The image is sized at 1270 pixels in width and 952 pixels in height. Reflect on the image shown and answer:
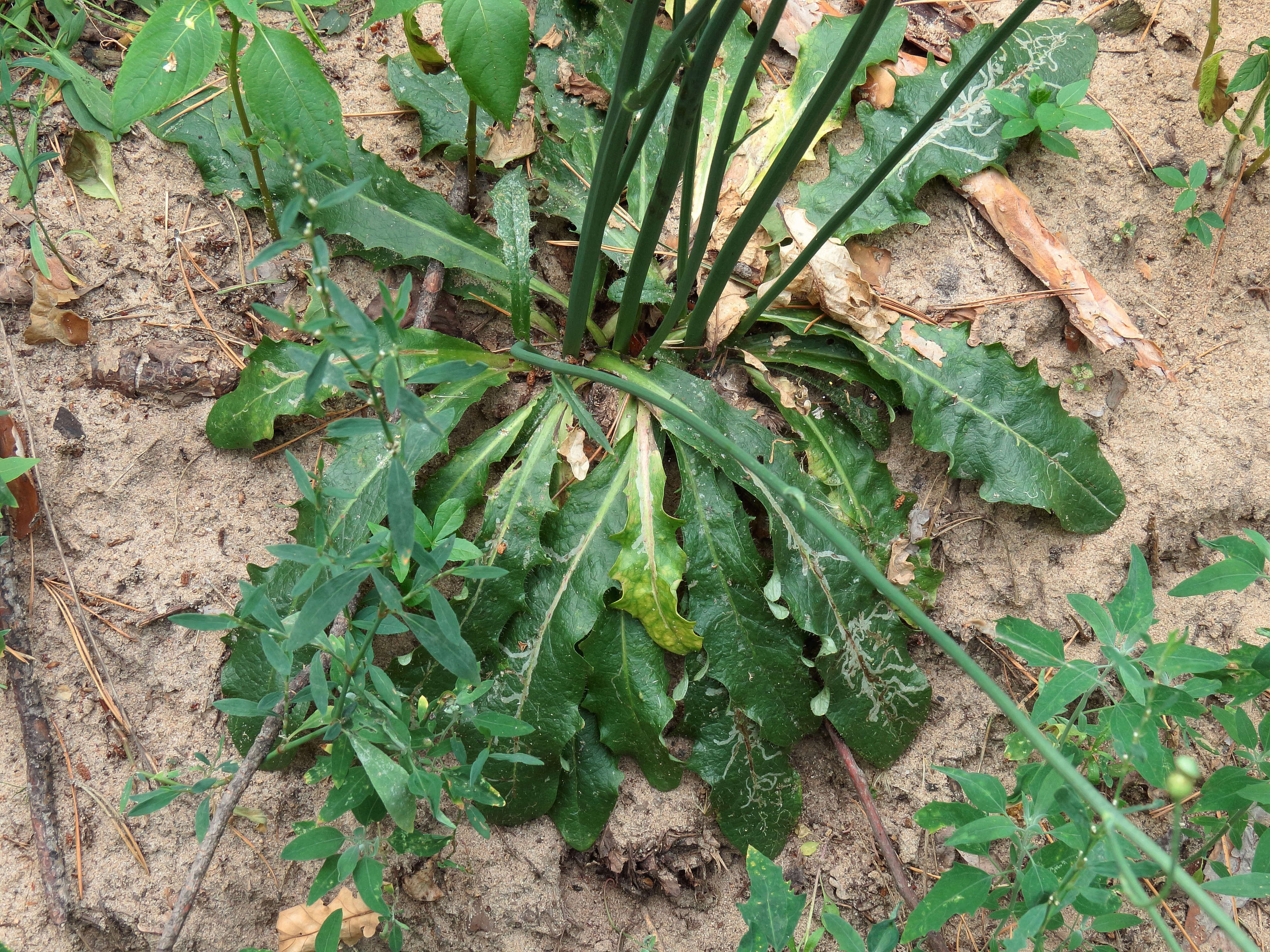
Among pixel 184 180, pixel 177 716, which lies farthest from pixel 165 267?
pixel 177 716

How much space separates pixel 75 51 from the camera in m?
1.91

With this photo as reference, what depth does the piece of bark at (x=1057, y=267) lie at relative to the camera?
74.8 inches

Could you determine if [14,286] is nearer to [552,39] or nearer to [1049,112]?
[552,39]

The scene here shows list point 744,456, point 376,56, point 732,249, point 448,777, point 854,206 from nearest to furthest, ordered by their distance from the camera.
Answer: point 744,456 < point 448,777 < point 854,206 < point 732,249 < point 376,56

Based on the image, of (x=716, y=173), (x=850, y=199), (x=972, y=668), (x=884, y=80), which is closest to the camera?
(x=972, y=668)

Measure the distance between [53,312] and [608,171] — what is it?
48.8 inches

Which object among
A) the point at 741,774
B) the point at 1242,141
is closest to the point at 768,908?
the point at 741,774

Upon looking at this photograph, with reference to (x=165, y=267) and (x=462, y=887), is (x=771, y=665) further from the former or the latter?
(x=165, y=267)

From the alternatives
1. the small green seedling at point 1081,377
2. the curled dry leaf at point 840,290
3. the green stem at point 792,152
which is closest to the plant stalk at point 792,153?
the green stem at point 792,152

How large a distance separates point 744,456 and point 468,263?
3.21 feet

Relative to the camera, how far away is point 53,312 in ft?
5.74

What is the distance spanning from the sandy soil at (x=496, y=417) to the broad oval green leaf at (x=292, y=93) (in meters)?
0.48

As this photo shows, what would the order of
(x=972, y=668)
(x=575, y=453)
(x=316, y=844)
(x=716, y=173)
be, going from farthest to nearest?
1. (x=575, y=453)
2. (x=716, y=173)
3. (x=316, y=844)
4. (x=972, y=668)

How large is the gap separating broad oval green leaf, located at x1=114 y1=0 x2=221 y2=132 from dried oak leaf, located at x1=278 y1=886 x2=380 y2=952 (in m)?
1.43
